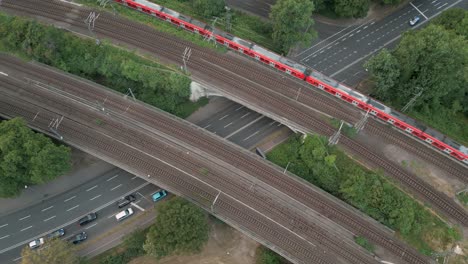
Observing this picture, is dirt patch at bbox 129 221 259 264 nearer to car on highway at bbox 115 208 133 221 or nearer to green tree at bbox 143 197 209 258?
green tree at bbox 143 197 209 258

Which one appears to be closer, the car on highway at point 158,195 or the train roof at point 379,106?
the car on highway at point 158,195

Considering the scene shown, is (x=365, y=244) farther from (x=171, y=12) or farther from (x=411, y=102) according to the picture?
(x=171, y=12)

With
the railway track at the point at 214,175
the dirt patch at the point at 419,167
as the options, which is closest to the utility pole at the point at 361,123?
the dirt patch at the point at 419,167

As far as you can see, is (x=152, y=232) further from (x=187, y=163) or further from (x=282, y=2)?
(x=282, y=2)

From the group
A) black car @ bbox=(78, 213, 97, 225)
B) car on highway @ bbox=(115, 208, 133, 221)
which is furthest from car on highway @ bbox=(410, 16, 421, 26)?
black car @ bbox=(78, 213, 97, 225)

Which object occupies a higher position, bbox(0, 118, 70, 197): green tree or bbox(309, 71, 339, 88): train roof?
bbox(309, 71, 339, 88): train roof

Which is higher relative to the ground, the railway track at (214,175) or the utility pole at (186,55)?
the utility pole at (186,55)

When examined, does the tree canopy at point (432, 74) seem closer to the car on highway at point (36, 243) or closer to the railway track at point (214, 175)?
the railway track at point (214, 175)
